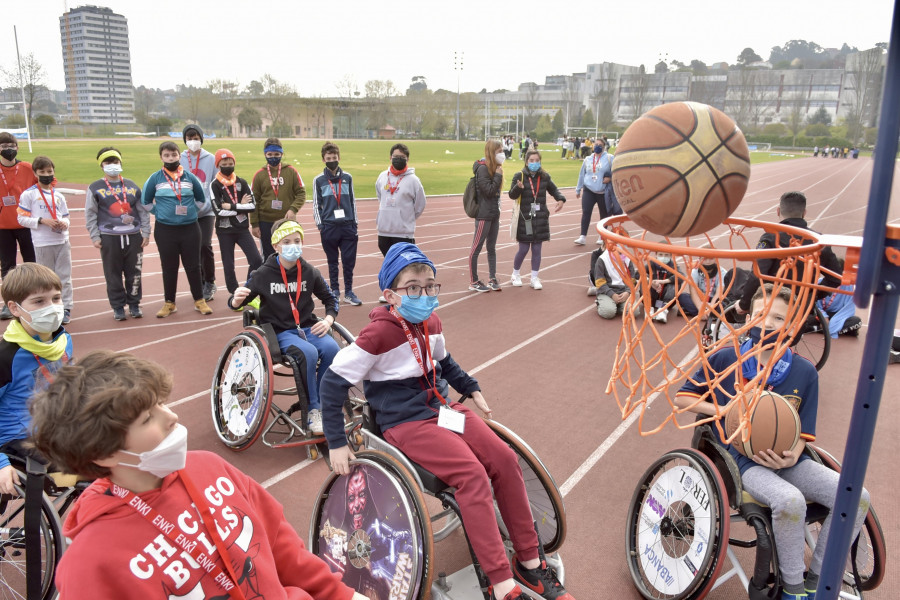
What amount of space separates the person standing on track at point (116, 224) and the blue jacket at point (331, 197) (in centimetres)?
210

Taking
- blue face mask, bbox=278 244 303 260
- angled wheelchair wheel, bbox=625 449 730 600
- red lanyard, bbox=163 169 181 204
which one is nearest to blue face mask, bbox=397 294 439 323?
angled wheelchair wheel, bbox=625 449 730 600

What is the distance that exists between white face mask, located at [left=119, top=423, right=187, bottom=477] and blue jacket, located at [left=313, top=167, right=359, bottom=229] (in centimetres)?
619

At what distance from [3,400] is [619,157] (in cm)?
329

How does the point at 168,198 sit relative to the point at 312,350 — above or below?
above

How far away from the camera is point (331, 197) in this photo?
25.1ft

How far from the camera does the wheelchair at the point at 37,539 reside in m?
2.84

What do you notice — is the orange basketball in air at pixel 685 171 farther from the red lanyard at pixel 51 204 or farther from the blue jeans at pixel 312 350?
the red lanyard at pixel 51 204

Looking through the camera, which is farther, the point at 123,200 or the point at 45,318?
the point at 123,200

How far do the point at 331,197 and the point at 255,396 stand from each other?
12.6ft

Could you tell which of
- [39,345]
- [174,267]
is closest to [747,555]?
[39,345]

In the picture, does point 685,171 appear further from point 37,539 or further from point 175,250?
point 175,250

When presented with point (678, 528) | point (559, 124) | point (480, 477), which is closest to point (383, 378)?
point (480, 477)

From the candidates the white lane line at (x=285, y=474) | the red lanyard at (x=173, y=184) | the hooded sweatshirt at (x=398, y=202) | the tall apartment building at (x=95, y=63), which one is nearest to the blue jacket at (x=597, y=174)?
the hooded sweatshirt at (x=398, y=202)

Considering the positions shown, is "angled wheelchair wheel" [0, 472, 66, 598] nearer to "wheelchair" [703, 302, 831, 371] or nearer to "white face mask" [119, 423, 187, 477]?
"white face mask" [119, 423, 187, 477]
